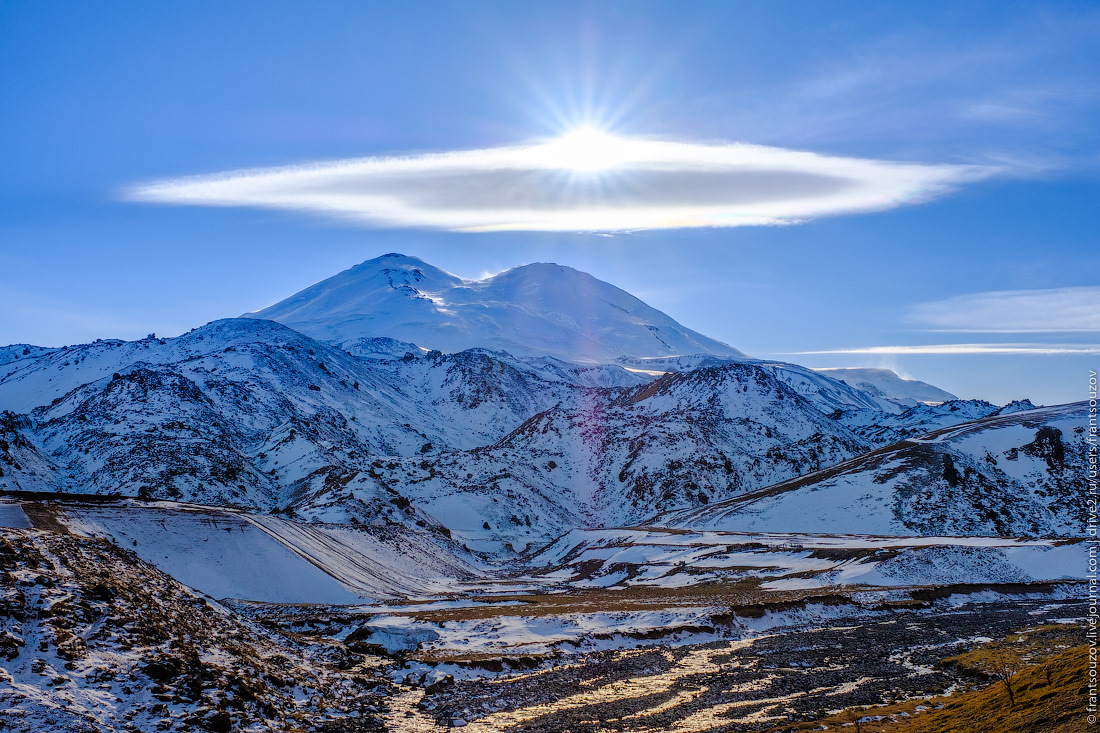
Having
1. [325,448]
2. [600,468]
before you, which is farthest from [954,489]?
[325,448]

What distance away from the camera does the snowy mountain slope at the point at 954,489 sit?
3622 inches

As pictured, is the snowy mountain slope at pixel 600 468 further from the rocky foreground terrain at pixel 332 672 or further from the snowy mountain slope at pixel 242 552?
the rocky foreground terrain at pixel 332 672

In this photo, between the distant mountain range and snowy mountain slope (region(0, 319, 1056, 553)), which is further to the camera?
snowy mountain slope (region(0, 319, 1056, 553))

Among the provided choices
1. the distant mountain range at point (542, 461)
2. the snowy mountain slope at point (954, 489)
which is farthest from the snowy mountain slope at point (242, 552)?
the snowy mountain slope at point (954, 489)

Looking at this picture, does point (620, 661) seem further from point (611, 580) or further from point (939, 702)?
point (611, 580)

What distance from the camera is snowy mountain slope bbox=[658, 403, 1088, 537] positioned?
92.0m

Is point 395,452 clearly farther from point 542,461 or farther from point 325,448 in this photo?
point 542,461

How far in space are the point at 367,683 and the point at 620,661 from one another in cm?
1328

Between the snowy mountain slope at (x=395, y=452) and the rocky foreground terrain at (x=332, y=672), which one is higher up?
the snowy mountain slope at (x=395, y=452)

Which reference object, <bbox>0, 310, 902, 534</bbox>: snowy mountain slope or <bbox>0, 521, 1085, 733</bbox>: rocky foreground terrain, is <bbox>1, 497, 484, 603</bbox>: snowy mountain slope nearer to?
<bbox>0, 521, 1085, 733</bbox>: rocky foreground terrain

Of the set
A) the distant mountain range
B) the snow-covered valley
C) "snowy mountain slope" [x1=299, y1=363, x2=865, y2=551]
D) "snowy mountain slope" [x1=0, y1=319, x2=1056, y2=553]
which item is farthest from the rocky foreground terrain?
"snowy mountain slope" [x1=299, y1=363, x2=865, y2=551]

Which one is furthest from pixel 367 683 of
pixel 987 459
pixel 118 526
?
pixel 987 459

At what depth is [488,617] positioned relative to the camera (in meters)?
49.0

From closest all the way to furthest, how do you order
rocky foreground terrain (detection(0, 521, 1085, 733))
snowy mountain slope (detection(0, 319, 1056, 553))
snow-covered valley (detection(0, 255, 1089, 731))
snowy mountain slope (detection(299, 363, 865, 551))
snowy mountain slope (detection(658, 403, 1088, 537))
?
rocky foreground terrain (detection(0, 521, 1085, 733))
snow-covered valley (detection(0, 255, 1089, 731))
snowy mountain slope (detection(658, 403, 1088, 537))
snowy mountain slope (detection(0, 319, 1056, 553))
snowy mountain slope (detection(299, 363, 865, 551))
